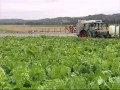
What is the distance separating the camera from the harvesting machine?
38.8 m

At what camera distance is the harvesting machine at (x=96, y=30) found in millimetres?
38750

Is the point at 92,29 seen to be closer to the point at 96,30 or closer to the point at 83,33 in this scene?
the point at 96,30

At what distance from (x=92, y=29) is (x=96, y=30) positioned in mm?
404

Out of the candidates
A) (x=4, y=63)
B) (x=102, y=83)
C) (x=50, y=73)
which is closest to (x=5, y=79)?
(x=50, y=73)

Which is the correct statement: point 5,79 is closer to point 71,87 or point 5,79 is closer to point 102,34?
point 71,87

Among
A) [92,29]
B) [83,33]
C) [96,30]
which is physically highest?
[92,29]

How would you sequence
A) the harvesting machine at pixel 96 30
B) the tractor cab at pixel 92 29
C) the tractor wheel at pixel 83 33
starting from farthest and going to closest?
the tractor wheel at pixel 83 33, the tractor cab at pixel 92 29, the harvesting machine at pixel 96 30

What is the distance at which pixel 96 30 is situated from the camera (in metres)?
40.1

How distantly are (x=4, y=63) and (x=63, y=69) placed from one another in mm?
1766

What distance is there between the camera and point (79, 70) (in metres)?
7.57

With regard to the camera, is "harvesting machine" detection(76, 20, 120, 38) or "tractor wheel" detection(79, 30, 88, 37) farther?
"tractor wheel" detection(79, 30, 88, 37)

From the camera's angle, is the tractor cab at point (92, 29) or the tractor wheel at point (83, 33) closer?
the tractor cab at point (92, 29)

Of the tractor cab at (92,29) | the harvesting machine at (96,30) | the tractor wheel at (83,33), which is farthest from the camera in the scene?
the tractor wheel at (83,33)

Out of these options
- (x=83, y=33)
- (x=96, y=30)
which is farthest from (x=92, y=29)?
(x=83, y=33)
